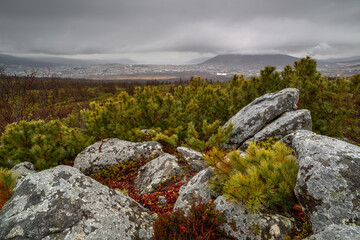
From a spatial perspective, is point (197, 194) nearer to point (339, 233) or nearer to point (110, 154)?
point (339, 233)

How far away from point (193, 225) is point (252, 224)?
116 cm

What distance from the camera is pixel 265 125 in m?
8.12

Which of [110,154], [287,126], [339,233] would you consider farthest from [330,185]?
[110,154]

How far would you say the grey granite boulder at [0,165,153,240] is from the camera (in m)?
3.38

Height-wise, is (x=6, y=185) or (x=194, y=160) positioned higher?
(x=6, y=185)

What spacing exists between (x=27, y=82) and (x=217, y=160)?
1477 cm

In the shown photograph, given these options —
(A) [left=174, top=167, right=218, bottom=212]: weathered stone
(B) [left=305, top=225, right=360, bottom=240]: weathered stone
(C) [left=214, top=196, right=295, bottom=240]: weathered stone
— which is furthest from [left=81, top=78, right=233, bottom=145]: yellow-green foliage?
(B) [left=305, top=225, right=360, bottom=240]: weathered stone

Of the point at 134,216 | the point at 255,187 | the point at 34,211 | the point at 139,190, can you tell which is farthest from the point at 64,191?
the point at 255,187

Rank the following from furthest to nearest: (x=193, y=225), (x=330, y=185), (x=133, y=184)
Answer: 1. (x=133, y=184)
2. (x=193, y=225)
3. (x=330, y=185)

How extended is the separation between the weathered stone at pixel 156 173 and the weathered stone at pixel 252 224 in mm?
3146

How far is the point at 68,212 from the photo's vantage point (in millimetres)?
3660

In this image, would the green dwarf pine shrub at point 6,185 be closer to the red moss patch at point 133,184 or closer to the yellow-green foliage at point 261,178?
the red moss patch at point 133,184

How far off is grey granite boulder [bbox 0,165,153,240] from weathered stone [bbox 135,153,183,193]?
1704 millimetres

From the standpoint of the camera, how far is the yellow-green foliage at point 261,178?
316 centimetres
